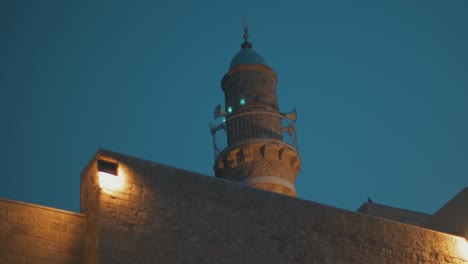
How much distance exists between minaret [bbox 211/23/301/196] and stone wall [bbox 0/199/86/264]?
25.9ft

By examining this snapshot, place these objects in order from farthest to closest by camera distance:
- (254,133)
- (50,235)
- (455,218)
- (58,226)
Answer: (254,133) → (455,218) → (58,226) → (50,235)

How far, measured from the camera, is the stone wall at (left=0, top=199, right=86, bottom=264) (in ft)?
31.7

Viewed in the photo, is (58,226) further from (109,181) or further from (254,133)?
(254,133)

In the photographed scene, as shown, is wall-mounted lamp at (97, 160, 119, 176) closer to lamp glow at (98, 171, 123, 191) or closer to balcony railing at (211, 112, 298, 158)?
lamp glow at (98, 171, 123, 191)

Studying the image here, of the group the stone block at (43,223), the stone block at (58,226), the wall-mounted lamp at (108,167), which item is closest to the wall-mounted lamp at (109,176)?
the wall-mounted lamp at (108,167)

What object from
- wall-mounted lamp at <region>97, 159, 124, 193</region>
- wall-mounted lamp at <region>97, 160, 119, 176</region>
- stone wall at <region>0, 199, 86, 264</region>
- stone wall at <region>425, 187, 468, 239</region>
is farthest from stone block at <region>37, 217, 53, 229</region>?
stone wall at <region>425, 187, 468, 239</region>

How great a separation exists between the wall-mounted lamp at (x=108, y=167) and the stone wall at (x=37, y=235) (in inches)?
28.4

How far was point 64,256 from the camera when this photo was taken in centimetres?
995

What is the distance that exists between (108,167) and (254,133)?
325 inches

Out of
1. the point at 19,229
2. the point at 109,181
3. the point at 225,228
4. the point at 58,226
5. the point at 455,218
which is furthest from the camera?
the point at 455,218

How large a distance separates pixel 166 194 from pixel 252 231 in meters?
1.44

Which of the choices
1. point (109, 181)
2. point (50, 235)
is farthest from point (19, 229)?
point (109, 181)

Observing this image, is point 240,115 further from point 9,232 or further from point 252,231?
point 9,232

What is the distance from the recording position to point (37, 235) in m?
9.88
